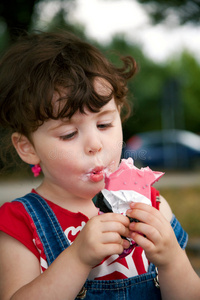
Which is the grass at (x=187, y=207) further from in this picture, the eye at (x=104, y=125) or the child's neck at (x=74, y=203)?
the eye at (x=104, y=125)

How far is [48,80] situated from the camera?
6.21ft

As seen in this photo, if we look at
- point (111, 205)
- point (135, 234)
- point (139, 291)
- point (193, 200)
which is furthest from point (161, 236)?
point (193, 200)

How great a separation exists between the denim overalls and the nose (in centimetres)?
38

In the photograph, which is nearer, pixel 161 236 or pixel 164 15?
pixel 161 236

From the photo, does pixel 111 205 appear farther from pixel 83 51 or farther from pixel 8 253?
pixel 83 51

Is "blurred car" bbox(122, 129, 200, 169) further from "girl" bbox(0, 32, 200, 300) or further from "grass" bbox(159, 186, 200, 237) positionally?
"girl" bbox(0, 32, 200, 300)

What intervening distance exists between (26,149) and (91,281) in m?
0.70

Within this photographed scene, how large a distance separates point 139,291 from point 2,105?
1.11m

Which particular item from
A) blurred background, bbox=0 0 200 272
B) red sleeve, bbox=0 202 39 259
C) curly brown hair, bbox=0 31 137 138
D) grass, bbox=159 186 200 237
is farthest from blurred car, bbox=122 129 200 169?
red sleeve, bbox=0 202 39 259

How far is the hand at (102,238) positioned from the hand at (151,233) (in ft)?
0.15

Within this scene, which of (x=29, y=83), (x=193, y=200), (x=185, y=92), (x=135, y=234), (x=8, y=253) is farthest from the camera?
(x=185, y=92)

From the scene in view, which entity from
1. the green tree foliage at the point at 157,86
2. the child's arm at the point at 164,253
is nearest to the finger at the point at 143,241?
the child's arm at the point at 164,253

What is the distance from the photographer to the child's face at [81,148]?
1.81 m

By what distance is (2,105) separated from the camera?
6.95 ft
